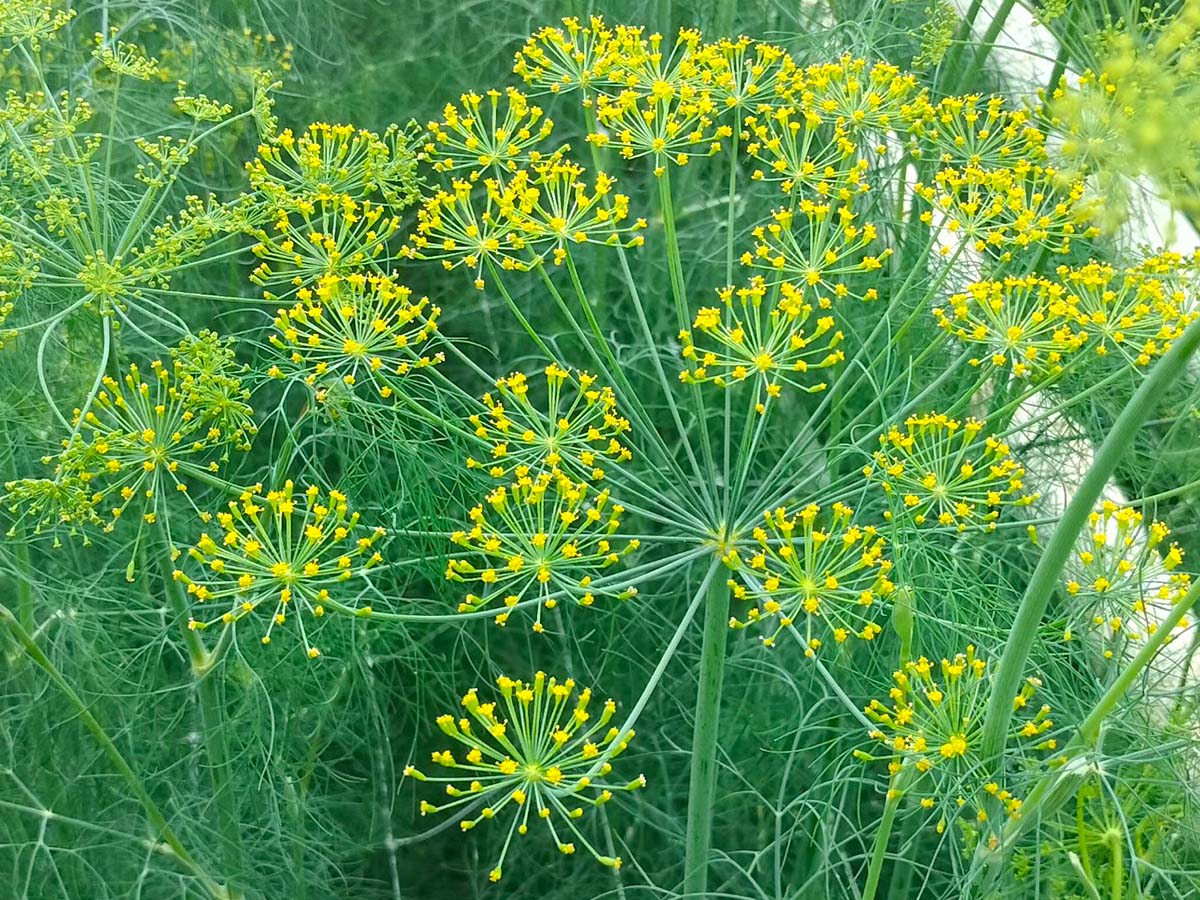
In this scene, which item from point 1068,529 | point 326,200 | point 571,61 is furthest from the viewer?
point 571,61

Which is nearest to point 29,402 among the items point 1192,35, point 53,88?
point 53,88

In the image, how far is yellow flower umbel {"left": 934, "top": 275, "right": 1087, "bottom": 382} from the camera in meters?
1.80

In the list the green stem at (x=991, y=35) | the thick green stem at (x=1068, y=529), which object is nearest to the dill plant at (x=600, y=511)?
the thick green stem at (x=1068, y=529)

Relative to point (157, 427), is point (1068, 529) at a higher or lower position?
higher

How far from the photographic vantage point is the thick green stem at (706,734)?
5.82 feet

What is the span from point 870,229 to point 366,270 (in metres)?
0.98

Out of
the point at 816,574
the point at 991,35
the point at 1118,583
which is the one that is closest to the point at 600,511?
the point at 816,574

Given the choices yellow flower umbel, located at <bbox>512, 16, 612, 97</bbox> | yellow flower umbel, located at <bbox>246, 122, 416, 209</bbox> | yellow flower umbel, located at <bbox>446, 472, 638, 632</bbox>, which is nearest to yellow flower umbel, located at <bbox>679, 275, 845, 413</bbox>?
yellow flower umbel, located at <bbox>446, 472, 638, 632</bbox>

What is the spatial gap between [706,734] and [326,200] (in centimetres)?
104

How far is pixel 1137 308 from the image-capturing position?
6.09 feet

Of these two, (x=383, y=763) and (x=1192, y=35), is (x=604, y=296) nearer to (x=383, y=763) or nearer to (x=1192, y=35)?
(x=383, y=763)

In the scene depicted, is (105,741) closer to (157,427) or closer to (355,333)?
(157,427)

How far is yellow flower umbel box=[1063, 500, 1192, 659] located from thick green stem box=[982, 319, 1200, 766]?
0.23m

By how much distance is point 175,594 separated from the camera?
1920 millimetres
